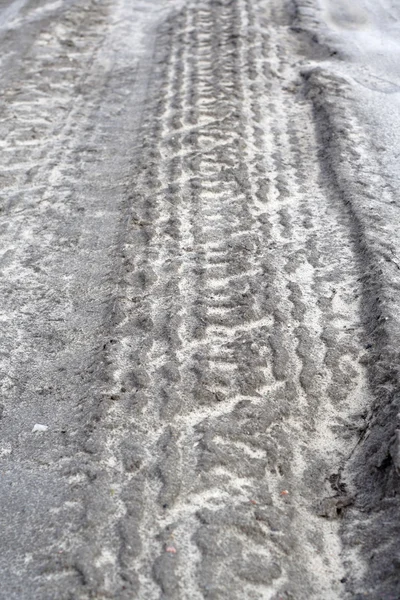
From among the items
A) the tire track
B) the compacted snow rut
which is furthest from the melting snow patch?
the tire track

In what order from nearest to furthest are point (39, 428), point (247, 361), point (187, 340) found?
1. point (39, 428)
2. point (247, 361)
3. point (187, 340)

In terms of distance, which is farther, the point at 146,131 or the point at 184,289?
the point at 146,131

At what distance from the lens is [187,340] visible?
152 inches

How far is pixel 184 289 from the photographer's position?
428 cm

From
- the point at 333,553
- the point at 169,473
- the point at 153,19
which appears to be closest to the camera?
the point at 333,553

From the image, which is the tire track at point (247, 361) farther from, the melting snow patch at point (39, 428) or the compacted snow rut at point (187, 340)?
the melting snow patch at point (39, 428)

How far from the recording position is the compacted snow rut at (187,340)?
2.76m

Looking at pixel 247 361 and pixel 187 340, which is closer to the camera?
pixel 247 361

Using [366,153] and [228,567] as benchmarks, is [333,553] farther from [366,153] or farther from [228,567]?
[366,153]

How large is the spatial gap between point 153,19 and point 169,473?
8.37 metres

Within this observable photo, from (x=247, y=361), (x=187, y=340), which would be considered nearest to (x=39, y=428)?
(x=187, y=340)

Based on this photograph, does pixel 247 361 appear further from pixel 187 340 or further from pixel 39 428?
pixel 39 428

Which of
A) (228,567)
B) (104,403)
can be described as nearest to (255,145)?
(104,403)

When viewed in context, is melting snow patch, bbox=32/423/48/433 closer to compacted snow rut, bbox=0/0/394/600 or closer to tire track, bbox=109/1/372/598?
compacted snow rut, bbox=0/0/394/600
